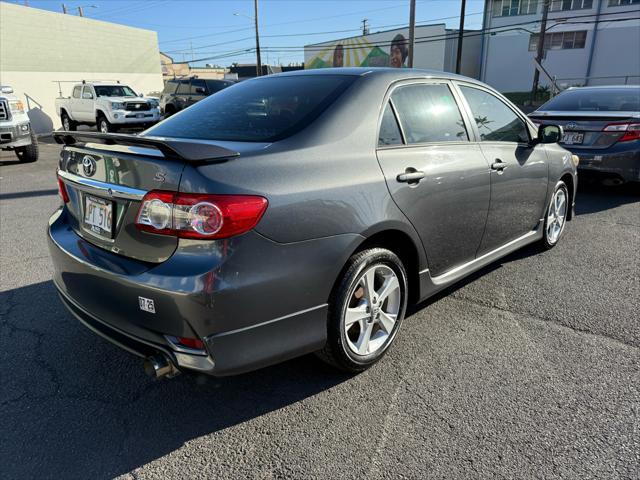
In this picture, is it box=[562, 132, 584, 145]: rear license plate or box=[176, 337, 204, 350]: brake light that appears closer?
box=[176, 337, 204, 350]: brake light

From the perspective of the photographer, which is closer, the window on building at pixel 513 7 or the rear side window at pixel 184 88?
the rear side window at pixel 184 88

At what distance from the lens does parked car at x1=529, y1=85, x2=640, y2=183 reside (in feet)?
21.3

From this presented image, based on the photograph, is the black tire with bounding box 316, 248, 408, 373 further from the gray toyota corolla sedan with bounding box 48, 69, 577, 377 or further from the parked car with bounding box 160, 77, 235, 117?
the parked car with bounding box 160, 77, 235, 117

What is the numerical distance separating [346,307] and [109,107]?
1753cm

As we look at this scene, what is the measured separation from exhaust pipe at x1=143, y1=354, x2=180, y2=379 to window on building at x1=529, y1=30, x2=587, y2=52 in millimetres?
45752

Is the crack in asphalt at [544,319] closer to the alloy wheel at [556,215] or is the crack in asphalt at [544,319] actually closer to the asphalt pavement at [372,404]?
the asphalt pavement at [372,404]

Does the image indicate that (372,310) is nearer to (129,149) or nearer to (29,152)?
(129,149)

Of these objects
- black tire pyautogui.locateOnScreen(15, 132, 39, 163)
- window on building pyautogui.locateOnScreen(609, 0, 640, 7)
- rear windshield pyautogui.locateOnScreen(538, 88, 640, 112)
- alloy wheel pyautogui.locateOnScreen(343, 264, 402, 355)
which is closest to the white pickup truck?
black tire pyautogui.locateOnScreen(15, 132, 39, 163)

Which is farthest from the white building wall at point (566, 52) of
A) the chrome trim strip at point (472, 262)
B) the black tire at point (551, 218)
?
the chrome trim strip at point (472, 262)

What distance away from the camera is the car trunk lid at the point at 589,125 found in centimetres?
652

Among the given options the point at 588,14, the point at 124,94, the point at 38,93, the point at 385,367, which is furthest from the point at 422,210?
the point at 588,14

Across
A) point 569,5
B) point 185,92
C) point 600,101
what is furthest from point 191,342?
point 569,5

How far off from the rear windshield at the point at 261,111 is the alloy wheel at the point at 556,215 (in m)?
2.89

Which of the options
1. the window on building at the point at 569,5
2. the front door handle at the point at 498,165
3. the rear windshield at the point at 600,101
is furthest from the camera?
the window on building at the point at 569,5
